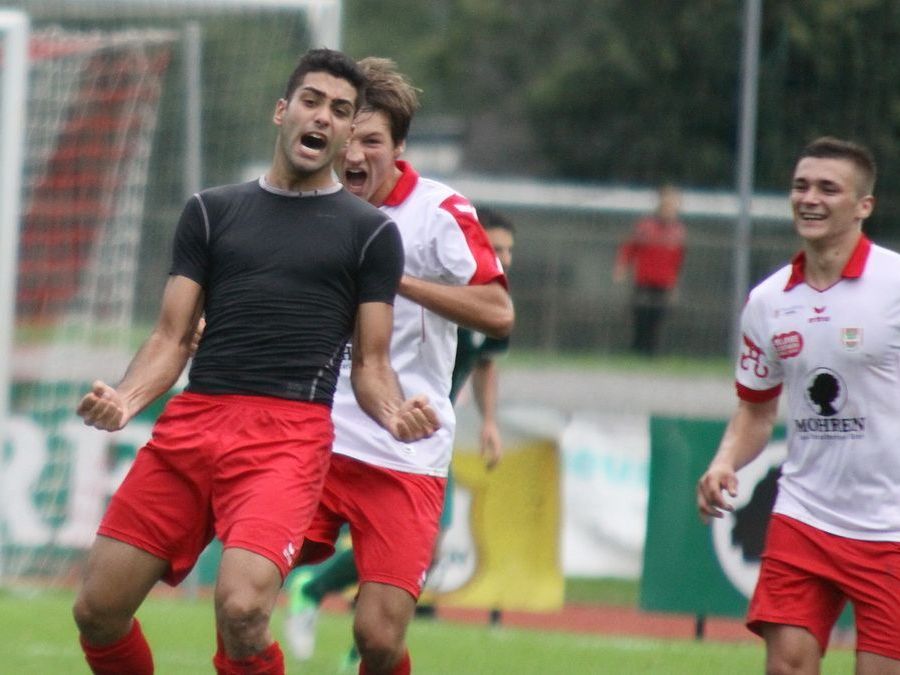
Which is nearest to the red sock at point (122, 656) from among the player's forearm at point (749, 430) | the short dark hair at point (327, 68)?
the short dark hair at point (327, 68)

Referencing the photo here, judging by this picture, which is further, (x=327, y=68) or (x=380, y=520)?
(x=380, y=520)

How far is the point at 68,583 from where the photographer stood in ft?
40.0

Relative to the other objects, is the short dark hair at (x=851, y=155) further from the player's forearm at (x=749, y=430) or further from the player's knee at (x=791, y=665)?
the player's knee at (x=791, y=665)

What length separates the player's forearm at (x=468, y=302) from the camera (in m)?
6.34

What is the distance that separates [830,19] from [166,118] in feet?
17.9

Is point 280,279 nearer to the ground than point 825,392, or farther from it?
Answer: farther from it

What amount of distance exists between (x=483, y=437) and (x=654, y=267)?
9.67m

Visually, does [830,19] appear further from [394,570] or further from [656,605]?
[394,570]

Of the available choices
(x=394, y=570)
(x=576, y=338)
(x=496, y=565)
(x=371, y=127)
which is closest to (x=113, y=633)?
(x=394, y=570)

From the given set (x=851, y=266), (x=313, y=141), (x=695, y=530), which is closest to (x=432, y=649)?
(x=695, y=530)

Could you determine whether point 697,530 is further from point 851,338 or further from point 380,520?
point 380,520

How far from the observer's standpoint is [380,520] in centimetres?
640

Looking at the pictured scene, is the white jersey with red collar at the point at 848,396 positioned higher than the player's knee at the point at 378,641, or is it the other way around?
the white jersey with red collar at the point at 848,396

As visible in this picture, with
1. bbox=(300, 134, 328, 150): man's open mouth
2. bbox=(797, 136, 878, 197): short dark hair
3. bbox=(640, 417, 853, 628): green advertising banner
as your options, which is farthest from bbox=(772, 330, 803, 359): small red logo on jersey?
bbox=(640, 417, 853, 628): green advertising banner
